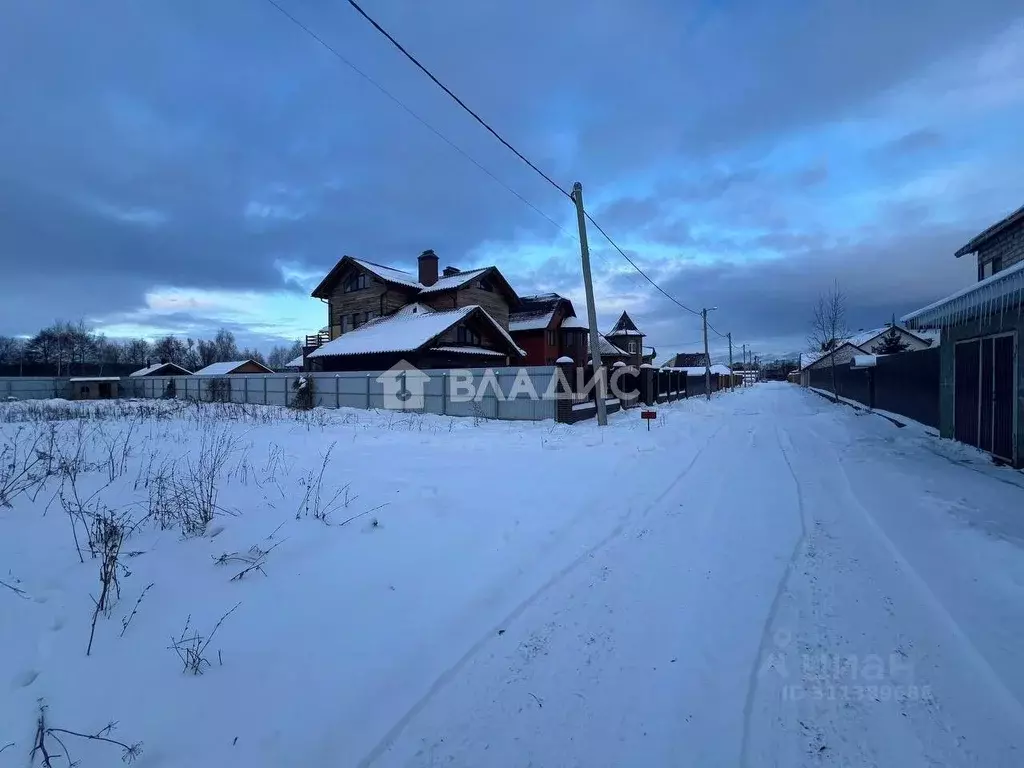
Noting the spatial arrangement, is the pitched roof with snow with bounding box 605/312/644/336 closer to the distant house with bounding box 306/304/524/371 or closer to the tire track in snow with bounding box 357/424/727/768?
the distant house with bounding box 306/304/524/371

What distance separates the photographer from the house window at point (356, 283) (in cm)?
3167

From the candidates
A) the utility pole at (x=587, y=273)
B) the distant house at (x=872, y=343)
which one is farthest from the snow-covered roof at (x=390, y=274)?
the distant house at (x=872, y=343)

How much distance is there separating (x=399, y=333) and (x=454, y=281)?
909 cm

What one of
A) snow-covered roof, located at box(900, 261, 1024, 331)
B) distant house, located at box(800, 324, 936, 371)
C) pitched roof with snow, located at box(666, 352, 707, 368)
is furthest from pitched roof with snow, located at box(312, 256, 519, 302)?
pitched roof with snow, located at box(666, 352, 707, 368)

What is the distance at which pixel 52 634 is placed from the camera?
106 inches

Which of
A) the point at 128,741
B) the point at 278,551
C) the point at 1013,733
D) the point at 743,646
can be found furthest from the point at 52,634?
the point at 1013,733

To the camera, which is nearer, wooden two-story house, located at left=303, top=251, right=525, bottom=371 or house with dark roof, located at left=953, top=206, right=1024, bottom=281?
house with dark roof, located at left=953, top=206, right=1024, bottom=281

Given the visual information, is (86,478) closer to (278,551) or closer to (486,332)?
(278,551)

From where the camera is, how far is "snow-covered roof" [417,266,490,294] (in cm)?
3120

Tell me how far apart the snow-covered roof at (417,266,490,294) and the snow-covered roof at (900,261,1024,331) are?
2450 cm

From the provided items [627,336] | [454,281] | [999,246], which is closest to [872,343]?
[627,336]

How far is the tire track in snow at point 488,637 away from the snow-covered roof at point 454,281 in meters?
26.8

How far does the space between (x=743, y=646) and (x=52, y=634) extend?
160 inches

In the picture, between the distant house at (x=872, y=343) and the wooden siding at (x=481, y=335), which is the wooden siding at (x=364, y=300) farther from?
the distant house at (x=872, y=343)
